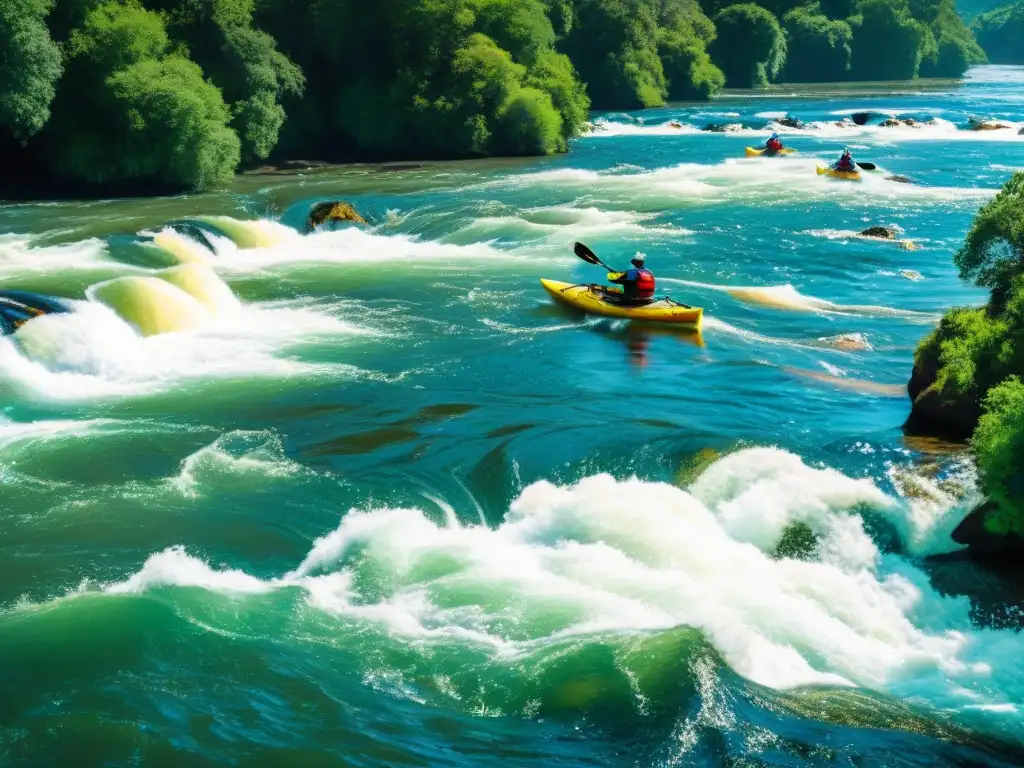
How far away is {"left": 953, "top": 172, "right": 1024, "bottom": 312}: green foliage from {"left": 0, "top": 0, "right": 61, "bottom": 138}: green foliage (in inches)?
909

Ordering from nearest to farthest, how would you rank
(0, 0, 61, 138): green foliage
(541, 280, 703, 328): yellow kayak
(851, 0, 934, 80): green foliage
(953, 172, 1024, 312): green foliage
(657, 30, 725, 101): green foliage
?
(953, 172, 1024, 312): green foliage → (541, 280, 703, 328): yellow kayak → (0, 0, 61, 138): green foliage → (657, 30, 725, 101): green foliage → (851, 0, 934, 80): green foliage

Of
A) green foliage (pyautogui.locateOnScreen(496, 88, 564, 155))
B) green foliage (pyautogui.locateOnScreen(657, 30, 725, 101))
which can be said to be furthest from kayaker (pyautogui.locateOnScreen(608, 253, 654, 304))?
green foliage (pyautogui.locateOnScreen(657, 30, 725, 101))

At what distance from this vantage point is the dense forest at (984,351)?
31.7 feet

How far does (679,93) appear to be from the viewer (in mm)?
70812

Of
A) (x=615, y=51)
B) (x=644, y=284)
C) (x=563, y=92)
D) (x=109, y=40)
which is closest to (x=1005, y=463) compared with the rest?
(x=644, y=284)

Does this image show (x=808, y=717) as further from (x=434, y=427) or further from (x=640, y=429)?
(x=434, y=427)

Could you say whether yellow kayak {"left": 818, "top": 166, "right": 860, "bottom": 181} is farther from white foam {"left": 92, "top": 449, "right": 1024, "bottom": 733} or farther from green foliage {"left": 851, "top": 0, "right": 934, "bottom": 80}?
green foliage {"left": 851, "top": 0, "right": 934, "bottom": 80}

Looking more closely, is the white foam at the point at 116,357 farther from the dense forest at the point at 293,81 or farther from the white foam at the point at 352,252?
the dense forest at the point at 293,81

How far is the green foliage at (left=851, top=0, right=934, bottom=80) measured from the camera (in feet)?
302

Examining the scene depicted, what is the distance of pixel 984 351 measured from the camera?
11398mm

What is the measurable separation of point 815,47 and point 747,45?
13.5 meters

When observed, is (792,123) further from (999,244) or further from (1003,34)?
(1003,34)

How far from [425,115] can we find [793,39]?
61.5 meters

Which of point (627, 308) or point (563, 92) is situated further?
point (563, 92)
